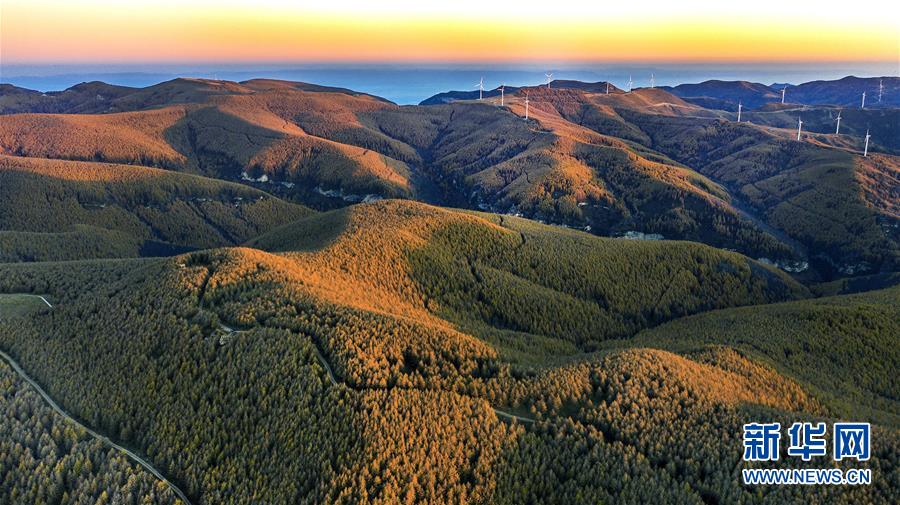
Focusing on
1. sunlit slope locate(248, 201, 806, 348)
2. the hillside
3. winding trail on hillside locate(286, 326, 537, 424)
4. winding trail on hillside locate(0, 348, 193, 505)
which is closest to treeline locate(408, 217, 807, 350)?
sunlit slope locate(248, 201, 806, 348)

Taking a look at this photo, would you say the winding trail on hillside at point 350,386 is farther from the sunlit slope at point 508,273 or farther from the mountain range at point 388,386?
the sunlit slope at point 508,273

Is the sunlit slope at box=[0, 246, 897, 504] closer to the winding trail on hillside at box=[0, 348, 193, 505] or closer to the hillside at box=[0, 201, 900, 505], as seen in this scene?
the hillside at box=[0, 201, 900, 505]

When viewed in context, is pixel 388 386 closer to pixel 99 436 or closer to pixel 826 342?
pixel 99 436

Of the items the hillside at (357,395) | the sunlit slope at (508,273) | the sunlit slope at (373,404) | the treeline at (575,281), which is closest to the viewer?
the sunlit slope at (373,404)

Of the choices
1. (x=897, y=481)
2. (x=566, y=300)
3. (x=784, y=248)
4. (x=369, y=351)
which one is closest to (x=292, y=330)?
(x=369, y=351)

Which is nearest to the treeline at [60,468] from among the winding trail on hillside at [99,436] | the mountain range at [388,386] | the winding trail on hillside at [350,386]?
the mountain range at [388,386]

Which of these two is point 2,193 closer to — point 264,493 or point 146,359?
point 146,359
